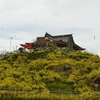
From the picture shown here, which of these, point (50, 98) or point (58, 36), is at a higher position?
point (58, 36)

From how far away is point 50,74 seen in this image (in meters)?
39.6

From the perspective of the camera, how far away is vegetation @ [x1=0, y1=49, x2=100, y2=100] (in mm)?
34062

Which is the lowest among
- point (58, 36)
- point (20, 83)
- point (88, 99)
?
point (88, 99)

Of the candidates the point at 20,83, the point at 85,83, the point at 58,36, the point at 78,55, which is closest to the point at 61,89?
the point at 85,83

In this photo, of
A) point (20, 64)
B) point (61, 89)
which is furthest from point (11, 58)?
point (61, 89)

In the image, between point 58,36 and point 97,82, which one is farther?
point 58,36

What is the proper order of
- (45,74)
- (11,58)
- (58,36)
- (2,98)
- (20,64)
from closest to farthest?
(2,98)
(45,74)
(20,64)
(11,58)
(58,36)

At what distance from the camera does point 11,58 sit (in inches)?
1998

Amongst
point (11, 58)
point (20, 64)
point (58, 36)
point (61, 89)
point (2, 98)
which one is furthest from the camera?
point (58, 36)

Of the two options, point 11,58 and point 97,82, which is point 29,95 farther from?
point 11,58

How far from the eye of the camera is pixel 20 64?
4525 centimetres

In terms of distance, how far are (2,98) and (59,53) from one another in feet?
92.2

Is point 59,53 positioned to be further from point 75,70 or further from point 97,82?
point 97,82

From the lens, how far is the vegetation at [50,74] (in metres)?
34.1
